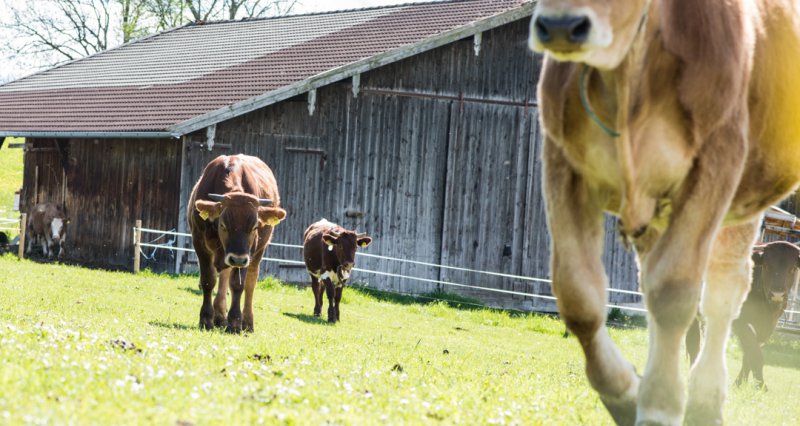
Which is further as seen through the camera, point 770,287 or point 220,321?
point 770,287

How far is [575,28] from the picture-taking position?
4.21 metres

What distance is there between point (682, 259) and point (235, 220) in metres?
8.36

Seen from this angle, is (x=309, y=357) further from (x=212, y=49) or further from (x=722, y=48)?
(x=212, y=49)

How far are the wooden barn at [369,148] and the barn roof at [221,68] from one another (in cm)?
8

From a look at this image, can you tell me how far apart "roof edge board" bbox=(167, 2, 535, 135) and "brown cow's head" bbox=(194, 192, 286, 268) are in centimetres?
1116

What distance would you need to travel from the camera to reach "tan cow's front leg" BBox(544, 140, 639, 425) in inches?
201

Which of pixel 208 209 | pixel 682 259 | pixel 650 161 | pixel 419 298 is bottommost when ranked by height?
pixel 419 298

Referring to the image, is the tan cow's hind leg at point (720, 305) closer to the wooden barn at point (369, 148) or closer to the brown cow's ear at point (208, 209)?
the brown cow's ear at point (208, 209)

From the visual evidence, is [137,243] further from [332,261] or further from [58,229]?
[332,261]

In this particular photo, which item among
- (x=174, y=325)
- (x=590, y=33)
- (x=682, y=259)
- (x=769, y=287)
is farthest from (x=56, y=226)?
(x=590, y=33)

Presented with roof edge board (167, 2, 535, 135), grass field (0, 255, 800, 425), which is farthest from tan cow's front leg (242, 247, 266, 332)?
roof edge board (167, 2, 535, 135)

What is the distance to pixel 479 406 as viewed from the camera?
643cm

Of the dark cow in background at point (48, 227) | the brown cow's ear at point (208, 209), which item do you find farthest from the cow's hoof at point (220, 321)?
the dark cow in background at point (48, 227)

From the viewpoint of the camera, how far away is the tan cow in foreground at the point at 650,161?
4.85 meters
